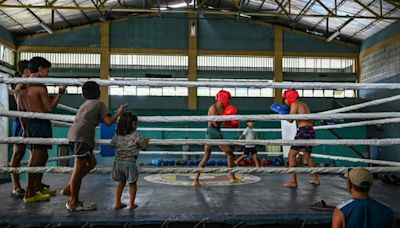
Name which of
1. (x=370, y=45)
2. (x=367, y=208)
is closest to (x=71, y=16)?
(x=370, y=45)

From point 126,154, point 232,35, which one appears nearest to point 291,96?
point 126,154

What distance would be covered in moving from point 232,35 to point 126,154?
12.7 meters

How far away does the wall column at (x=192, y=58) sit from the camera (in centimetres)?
1424

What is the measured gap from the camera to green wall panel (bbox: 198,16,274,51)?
14.6 m

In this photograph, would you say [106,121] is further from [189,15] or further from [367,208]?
[189,15]

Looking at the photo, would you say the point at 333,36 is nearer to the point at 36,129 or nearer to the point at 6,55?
the point at 6,55

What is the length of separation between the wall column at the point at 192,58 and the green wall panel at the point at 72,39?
141 inches

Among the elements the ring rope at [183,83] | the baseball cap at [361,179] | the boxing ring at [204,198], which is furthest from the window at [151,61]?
the baseball cap at [361,179]

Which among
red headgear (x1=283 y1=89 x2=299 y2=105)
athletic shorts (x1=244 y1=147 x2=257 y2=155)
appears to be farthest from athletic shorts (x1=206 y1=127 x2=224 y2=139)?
athletic shorts (x1=244 y1=147 x2=257 y2=155)

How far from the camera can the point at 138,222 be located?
222 cm

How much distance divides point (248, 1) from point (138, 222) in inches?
480

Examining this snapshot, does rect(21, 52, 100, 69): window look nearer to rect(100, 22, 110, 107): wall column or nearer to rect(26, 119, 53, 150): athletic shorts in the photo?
rect(100, 22, 110, 107): wall column

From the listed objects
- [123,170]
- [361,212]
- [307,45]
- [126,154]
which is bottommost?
[361,212]

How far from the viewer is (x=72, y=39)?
14312mm
